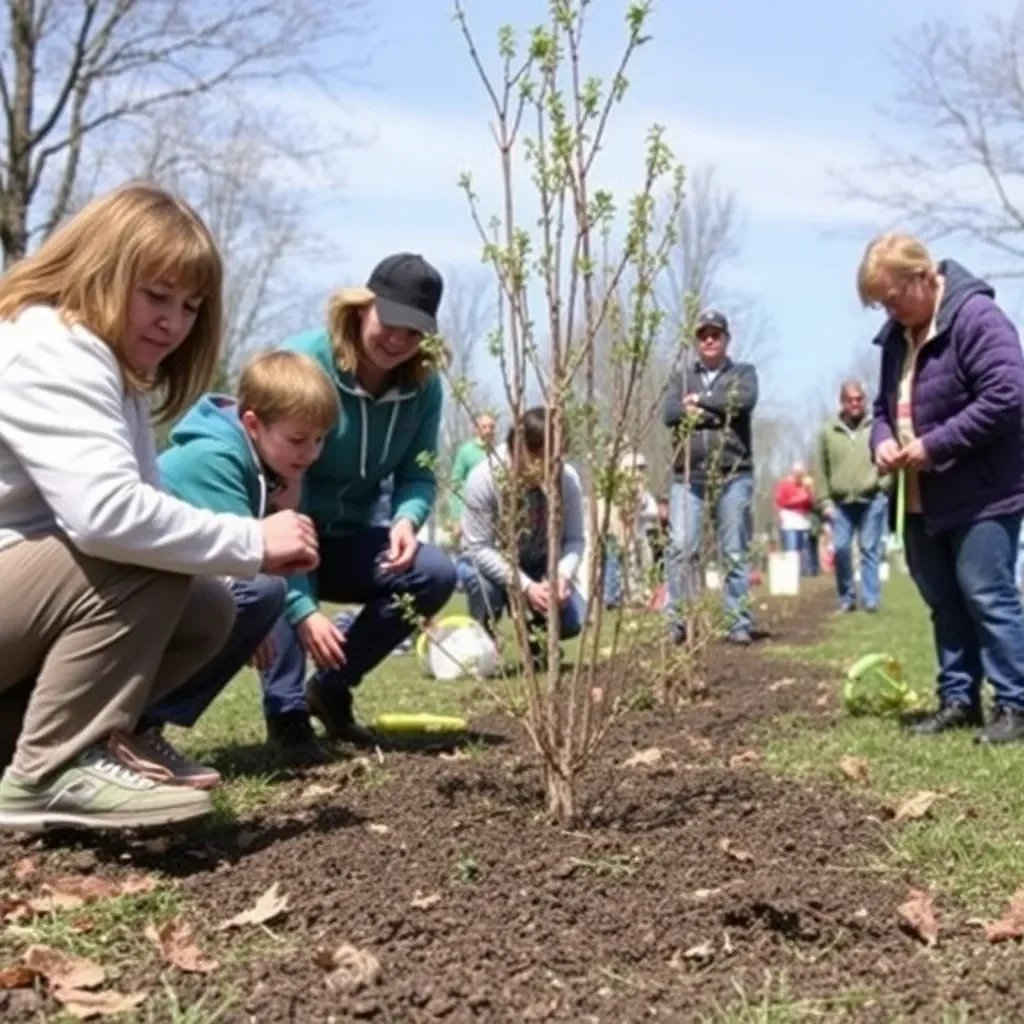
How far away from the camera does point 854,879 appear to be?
289 centimetres

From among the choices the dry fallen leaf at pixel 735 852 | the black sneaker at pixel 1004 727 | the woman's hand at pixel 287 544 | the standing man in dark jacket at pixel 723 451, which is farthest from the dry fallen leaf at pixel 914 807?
the standing man in dark jacket at pixel 723 451

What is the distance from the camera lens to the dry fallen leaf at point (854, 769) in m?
4.14

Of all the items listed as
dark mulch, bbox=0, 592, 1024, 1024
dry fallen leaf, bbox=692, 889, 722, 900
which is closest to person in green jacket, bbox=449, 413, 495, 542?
dark mulch, bbox=0, 592, 1024, 1024

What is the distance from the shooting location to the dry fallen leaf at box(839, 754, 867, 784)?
4.14 meters

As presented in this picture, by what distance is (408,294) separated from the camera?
13.7 ft

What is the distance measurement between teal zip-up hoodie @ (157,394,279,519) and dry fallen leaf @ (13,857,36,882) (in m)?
1.09

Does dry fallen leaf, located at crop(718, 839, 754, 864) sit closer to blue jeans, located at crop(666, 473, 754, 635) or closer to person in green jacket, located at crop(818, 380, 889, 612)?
blue jeans, located at crop(666, 473, 754, 635)

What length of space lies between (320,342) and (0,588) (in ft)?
5.77

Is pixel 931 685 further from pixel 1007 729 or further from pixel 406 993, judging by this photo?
pixel 406 993

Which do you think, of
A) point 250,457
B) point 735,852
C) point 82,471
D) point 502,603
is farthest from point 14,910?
point 502,603

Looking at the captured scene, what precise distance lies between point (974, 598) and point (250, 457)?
242cm

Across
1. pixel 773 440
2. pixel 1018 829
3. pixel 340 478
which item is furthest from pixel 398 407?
pixel 773 440

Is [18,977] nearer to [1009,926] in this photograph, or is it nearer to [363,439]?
[1009,926]

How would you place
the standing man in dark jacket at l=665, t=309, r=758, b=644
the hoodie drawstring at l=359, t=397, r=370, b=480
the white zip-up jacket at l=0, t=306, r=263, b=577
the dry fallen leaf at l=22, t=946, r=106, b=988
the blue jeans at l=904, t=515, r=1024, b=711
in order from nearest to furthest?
the dry fallen leaf at l=22, t=946, r=106, b=988 < the white zip-up jacket at l=0, t=306, r=263, b=577 < the hoodie drawstring at l=359, t=397, r=370, b=480 < the blue jeans at l=904, t=515, r=1024, b=711 < the standing man in dark jacket at l=665, t=309, r=758, b=644
